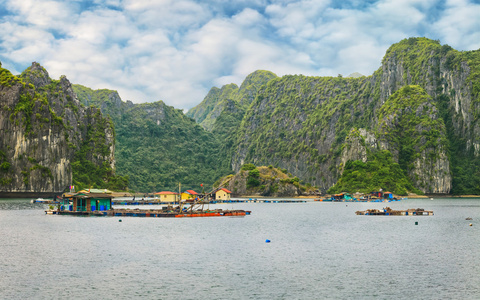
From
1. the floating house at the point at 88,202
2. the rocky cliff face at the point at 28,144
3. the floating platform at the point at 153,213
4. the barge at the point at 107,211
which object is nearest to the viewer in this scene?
the floating platform at the point at 153,213

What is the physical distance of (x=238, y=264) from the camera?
136 ft

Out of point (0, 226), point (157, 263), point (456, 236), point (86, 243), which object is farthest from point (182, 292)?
point (0, 226)

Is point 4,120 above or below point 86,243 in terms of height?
above

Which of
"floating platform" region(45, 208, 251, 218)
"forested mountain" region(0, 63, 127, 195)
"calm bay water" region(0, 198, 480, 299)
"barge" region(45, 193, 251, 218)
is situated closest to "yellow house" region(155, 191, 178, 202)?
"forested mountain" region(0, 63, 127, 195)

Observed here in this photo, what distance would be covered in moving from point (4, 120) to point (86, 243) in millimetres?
150022

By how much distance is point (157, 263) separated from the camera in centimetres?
4219

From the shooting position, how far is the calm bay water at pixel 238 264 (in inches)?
1256

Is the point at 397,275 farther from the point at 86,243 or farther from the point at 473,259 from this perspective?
the point at 86,243

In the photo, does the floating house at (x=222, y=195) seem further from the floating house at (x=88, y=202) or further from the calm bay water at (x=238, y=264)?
the calm bay water at (x=238, y=264)

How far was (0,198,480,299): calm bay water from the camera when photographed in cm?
3191

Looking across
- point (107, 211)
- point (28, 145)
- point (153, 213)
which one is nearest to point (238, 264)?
point (153, 213)

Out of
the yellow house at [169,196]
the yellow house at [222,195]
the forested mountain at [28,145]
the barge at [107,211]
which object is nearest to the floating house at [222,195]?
the yellow house at [222,195]

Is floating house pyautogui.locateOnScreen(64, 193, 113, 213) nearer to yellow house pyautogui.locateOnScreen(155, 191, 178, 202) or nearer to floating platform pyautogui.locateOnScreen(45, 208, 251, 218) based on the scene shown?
floating platform pyautogui.locateOnScreen(45, 208, 251, 218)

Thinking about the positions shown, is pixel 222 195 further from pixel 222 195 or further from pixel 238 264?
pixel 238 264
